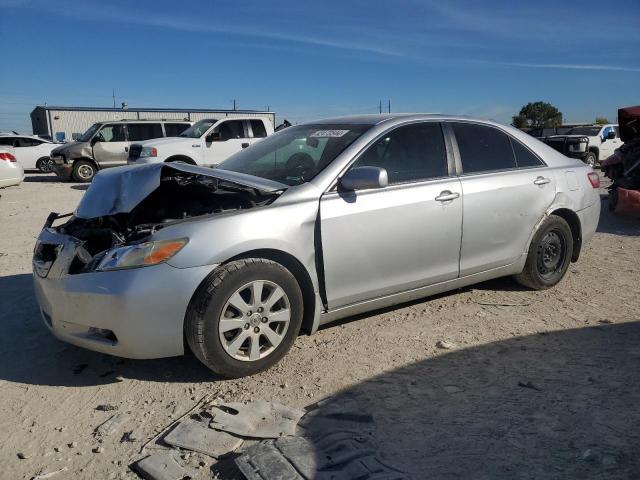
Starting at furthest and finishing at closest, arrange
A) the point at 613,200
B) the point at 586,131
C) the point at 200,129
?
the point at 586,131 → the point at 200,129 → the point at 613,200

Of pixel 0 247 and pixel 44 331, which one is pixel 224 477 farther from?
pixel 0 247

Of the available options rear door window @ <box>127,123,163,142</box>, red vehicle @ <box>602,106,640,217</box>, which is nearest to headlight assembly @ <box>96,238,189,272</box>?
red vehicle @ <box>602,106,640,217</box>

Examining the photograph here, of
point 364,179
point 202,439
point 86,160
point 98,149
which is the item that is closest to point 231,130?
point 98,149

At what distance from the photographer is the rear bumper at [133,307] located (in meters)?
2.97

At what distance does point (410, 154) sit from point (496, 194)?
81 centimetres

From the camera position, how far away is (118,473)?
8.07 feet

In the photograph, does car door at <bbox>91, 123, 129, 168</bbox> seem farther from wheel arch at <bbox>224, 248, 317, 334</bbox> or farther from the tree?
the tree

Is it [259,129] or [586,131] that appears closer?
[259,129]

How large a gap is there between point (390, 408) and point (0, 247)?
6112 mm

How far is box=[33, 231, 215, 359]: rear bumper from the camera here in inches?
117

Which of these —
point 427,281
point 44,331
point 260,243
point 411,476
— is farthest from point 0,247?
point 411,476

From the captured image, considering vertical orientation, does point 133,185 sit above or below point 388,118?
below

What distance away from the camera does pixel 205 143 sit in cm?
1356

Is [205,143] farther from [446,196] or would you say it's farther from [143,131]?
[446,196]
